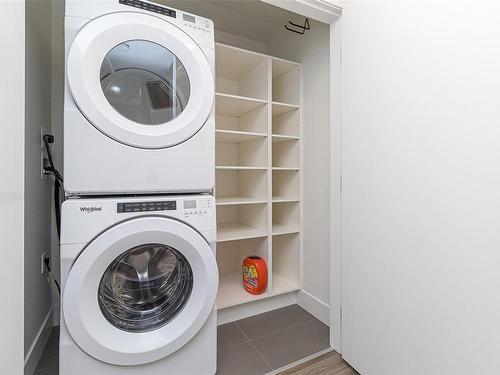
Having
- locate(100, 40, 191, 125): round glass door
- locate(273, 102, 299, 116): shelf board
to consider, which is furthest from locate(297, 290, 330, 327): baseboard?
locate(100, 40, 191, 125): round glass door

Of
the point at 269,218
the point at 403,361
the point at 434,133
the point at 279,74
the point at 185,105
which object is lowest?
the point at 403,361

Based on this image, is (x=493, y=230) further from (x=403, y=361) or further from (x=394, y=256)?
(x=403, y=361)

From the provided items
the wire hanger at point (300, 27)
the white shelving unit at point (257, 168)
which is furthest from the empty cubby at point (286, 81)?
the wire hanger at point (300, 27)

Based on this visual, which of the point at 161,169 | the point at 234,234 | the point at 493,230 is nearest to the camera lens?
the point at 493,230

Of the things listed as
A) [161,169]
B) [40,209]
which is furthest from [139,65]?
[40,209]

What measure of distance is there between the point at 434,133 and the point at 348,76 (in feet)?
1.87

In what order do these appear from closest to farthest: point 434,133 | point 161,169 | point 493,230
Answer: point 493,230
point 434,133
point 161,169

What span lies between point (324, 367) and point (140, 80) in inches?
69.1

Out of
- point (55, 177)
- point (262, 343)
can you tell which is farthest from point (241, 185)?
point (55, 177)

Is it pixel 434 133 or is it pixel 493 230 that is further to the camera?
pixel 434 133

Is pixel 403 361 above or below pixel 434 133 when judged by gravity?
below

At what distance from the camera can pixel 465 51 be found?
0.84 m

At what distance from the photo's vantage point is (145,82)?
3.63 ft

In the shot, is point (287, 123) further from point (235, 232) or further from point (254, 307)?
point (254, 307)
